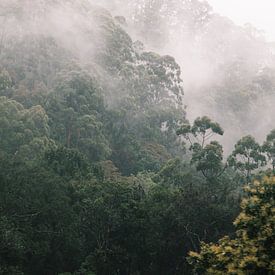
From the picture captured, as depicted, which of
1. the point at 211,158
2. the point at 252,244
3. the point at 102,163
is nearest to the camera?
the point at 252,244

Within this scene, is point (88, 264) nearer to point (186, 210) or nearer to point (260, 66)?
point (186, 210)

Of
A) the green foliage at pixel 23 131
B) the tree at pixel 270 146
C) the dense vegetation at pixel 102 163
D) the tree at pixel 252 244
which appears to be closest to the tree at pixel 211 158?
the dense vegetation at pixel 102 163

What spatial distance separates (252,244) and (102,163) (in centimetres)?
3509

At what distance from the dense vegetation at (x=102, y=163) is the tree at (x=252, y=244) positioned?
0.03 metres

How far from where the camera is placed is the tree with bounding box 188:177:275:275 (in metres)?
10.4

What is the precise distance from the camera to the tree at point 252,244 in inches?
408

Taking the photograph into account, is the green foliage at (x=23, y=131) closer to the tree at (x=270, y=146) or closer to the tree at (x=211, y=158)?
the tree at (x=211, y=158)

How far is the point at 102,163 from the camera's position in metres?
45.2

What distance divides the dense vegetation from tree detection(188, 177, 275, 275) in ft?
0.10

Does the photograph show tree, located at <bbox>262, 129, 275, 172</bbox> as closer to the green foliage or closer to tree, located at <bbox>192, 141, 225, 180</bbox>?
tree, located at <bbox>192, 141, 225, 180</bbox>

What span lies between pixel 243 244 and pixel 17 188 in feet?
57.6

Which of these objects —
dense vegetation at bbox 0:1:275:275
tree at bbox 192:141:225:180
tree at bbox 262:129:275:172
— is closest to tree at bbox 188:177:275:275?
dense vegetation at bbox 0:1:275:275

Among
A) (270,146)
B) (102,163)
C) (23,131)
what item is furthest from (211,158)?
(23,131)

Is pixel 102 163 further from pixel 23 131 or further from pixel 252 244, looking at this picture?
pixel 252 244
